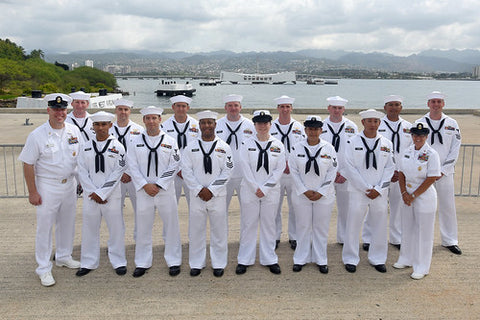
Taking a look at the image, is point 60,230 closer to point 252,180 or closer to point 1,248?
point 1,248

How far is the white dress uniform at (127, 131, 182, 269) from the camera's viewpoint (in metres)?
5.85

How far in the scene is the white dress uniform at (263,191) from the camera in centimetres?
595

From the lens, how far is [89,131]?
7.17 meters

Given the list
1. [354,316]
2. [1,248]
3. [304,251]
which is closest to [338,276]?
[304,251]

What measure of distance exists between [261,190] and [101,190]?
2.21m

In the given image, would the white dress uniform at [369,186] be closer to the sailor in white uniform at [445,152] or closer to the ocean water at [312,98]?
the sailor in white uniform at [445,152]

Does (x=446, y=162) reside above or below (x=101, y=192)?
above

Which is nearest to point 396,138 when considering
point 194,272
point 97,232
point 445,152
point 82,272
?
point 445,152

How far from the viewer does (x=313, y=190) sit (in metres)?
5.91

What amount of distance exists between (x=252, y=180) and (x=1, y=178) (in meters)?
8.66

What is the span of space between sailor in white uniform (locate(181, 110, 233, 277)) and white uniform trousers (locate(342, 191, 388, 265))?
5.93 feet

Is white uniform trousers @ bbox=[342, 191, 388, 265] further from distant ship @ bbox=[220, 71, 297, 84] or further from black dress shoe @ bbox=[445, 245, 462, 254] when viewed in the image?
distant ship @ bbox=[220, 71, 297, 84]

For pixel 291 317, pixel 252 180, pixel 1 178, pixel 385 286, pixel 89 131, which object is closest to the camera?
pixel 291 317

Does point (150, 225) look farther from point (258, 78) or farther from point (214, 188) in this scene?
point (258, 78)
